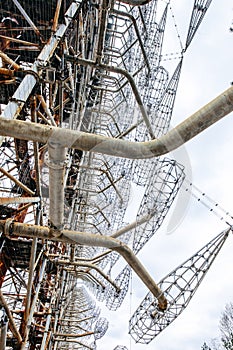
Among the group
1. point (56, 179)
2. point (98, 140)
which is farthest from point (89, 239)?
point (98, 140)

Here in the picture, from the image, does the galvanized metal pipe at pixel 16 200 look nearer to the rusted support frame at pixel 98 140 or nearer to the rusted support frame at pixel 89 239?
the rusted support frame at pixel 89 239

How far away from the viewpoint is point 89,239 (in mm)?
5738

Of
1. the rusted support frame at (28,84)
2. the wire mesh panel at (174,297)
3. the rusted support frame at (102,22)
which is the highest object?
the rusted support frame at (102,22)

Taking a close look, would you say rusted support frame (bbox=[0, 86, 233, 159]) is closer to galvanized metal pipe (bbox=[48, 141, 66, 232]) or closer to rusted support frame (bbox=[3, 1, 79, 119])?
galvanized metal pipe (bbox=[48, 141, 66, 232])

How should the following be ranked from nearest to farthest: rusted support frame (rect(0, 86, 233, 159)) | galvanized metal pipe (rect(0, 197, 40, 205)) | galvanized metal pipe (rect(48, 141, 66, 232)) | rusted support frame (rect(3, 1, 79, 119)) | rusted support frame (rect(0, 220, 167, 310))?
rusted support frame (rect(0, 86, 233, 159)), galvanized metal pipe (rect(48, 141, 66, 232)), rusted support frame (rect(3, 1, 79, 119)), galvanized metal pipe (rect(0, 197, 40, 205)), rusted support frame (rect(0, 220, 167, 310))

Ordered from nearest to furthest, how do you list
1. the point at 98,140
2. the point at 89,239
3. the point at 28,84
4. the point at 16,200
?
the point at 98,140, the point at 28,84, the point at 16,200, the point at 89,239

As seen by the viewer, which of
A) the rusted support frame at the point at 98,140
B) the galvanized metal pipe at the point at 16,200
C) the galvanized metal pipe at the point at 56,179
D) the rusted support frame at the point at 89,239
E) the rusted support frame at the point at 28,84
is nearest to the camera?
the rusted support frame at the point at 98,140

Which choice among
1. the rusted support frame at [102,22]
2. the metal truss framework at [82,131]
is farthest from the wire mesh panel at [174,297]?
the rusted support frame at [102,22]

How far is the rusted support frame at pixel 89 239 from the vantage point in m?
5.51

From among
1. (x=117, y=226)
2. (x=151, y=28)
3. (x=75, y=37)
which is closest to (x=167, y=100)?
(x=75, y=37)

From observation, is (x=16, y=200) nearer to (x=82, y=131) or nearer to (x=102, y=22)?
(x=82, y=131)

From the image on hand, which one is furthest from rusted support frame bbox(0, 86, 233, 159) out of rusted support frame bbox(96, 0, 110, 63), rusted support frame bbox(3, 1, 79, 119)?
rusted support frame bbox(96, 0, 110, 63)

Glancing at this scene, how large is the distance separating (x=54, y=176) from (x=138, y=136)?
5081 millimetres

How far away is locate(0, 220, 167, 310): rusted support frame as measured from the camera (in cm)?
551
